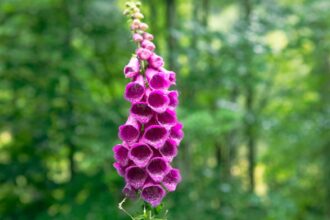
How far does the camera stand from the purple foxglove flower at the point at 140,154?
254 centimetres

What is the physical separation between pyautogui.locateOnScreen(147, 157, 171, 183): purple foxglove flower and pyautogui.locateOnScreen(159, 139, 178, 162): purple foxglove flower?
0.10 ft

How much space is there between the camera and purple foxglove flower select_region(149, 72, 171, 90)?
2.60m

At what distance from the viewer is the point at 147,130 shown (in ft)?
8.46

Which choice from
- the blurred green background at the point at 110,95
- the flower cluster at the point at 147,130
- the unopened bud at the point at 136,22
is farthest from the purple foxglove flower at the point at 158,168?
the blurred green background at the point at 110,95

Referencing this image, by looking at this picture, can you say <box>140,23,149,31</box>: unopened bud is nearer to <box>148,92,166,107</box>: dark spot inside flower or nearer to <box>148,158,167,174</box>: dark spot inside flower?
<box>148,92,166,107</box>: dark spot inside flower

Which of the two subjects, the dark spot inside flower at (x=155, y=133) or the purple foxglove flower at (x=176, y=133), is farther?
the purple foxglove flower at (x=176, y=133)

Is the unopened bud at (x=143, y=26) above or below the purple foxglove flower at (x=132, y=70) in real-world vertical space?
above

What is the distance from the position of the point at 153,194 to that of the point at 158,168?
0.40 feet

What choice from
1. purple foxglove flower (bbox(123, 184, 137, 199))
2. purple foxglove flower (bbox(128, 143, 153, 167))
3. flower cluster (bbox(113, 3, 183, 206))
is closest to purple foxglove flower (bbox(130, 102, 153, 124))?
flower cluster (bbox(113, 3, 183, 206))

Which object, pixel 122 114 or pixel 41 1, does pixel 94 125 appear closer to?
Result: pixel 122 114

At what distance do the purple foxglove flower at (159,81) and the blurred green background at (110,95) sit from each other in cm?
374

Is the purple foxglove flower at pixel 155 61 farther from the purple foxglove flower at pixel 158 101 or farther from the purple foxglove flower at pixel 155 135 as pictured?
the purple foxglove flower at pixel 155 135

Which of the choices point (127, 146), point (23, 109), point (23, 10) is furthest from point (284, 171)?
point (127, 146)

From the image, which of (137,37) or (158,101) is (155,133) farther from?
(137,37)
